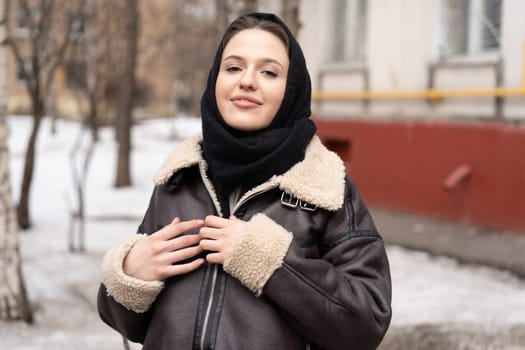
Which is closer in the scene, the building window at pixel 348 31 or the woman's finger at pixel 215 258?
the woman's finger at pixel 215 258

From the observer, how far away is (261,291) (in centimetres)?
149

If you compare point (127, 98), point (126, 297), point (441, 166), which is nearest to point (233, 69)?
point (126, 297)

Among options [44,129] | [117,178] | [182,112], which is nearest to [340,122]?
[117,178]

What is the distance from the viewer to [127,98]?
503 inches

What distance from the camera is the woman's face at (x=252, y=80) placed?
1631mm

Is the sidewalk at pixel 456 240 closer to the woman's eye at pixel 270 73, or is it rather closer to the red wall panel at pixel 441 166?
the red wall panel at pixel 441 166

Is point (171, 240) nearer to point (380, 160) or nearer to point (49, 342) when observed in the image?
point (49, 342)

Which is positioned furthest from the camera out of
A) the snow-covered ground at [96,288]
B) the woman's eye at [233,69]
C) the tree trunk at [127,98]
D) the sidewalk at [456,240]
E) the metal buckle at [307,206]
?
the tree trunk at [127,98]

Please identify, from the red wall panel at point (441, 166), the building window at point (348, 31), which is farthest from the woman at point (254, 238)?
the building window at point (348, 31)

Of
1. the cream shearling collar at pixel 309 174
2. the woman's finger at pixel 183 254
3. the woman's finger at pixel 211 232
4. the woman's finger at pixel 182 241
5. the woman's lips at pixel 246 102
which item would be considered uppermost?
the woman's lips at pixel 246 102

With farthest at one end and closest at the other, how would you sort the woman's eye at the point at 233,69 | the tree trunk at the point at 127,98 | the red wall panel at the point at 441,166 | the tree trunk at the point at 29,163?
the tree trunk at the point at 127,98
the tree trunk at the point at 29,163
the red wall panel at the point at 441,166
the woman's eye at the point at 233,69

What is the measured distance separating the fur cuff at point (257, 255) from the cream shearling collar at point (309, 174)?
123 millimetres

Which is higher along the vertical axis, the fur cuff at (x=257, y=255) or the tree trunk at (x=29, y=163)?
the fur cuff at (x=257, y=255)

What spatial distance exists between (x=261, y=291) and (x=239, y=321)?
98 millimetres
